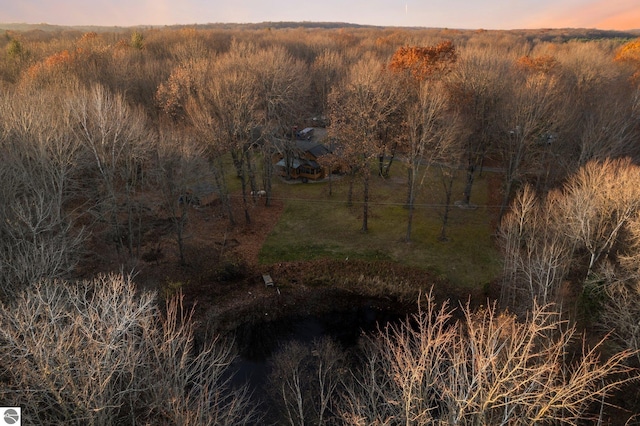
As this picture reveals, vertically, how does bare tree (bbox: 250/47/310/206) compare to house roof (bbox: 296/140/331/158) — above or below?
above

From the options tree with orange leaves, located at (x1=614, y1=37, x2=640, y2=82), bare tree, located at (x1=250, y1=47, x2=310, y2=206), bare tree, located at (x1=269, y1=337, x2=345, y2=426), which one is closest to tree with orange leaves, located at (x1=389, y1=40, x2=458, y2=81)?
bare tree, located at (x1=250, y1=47, x2=310, y2=206)

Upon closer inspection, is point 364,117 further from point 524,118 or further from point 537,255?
point 537,255

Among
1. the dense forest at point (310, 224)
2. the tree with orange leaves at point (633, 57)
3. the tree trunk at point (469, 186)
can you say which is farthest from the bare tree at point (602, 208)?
the tree with orange leaves at point (633, 57)

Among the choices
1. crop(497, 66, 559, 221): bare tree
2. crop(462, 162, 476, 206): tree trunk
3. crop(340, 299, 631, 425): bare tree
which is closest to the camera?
crop(340, 299, 631, 425): bare tree

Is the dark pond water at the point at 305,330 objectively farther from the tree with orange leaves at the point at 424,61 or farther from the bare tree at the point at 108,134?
the tree with orange leaves at the point at 424,61

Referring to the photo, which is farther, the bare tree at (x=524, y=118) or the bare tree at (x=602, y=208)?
the bare tree at (x=524, y=118)

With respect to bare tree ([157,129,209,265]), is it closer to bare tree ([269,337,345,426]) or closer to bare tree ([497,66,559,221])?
bare tree ([269,337,345,426])
